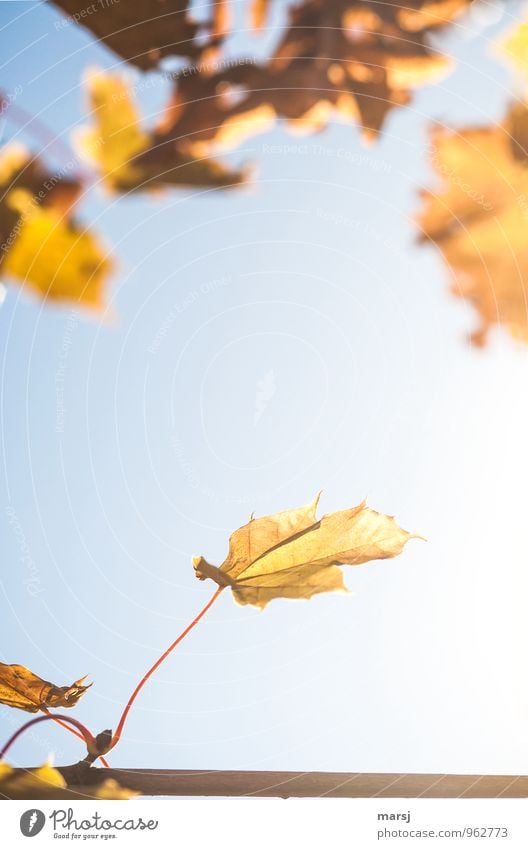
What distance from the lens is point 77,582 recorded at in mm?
820

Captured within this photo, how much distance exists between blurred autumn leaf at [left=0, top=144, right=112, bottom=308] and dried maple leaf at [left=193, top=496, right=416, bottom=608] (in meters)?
0.33

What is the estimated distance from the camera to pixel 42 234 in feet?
2.61

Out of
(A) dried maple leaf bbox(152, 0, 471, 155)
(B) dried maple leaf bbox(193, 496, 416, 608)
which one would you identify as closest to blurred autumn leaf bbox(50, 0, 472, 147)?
(A) dried maple leaf bbox(152, 0, 471, 155)

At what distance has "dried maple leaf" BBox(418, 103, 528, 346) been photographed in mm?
814

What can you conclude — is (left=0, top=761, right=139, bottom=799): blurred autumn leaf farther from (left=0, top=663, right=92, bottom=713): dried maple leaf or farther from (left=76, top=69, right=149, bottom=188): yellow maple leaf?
(left=76, top=69, right=149, bottom=188): yellow maple leaf

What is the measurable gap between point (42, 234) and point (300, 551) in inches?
16.9

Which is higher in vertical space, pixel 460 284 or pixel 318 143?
pixel 318 143

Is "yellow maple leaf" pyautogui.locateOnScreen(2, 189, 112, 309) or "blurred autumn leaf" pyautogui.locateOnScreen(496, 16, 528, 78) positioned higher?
"blurred autumn leaf" pyautogui.locateOnScreen(496, 16, 528, 78)

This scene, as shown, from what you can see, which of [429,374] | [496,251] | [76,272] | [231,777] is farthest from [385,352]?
[231,777]

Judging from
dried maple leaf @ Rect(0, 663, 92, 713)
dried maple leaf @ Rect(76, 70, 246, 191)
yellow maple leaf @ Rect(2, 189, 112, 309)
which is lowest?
dried maple leaf @ Rect(0, 663, 92, 713)

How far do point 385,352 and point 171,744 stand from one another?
49 cm

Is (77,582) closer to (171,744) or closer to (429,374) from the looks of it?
(171,744)

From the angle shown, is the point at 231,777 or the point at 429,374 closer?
the point at 231,777

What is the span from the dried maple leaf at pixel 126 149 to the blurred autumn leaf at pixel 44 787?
62 centimetres
